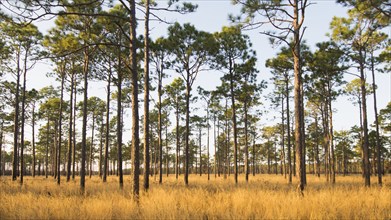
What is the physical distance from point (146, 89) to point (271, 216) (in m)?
6.65

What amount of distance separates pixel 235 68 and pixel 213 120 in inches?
718

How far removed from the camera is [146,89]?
32.1ft

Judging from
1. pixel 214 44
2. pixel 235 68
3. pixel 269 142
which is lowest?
pixel 269 142

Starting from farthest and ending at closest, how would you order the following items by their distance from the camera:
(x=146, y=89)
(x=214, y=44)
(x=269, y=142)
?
(x=269, y=142), (x=214, y=44), (x=146, y=89)

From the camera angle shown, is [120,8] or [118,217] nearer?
[118,217]

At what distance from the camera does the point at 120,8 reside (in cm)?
1553

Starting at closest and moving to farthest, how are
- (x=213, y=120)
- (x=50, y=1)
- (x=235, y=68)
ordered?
(x=50, y=1), (x=235, y=68), (x=213, y=120)

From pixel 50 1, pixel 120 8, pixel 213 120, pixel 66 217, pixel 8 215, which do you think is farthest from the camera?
pixel 213 120

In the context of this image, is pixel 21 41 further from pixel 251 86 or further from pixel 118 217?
pixel 118 217

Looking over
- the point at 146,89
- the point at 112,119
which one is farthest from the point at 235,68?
the point at 112,119

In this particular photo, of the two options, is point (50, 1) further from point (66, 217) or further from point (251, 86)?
point (251, 86)

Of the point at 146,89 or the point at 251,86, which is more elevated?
the point at 251,86

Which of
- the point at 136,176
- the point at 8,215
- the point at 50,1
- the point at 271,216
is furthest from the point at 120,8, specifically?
the point at 271,216

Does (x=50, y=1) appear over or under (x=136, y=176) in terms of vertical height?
over
